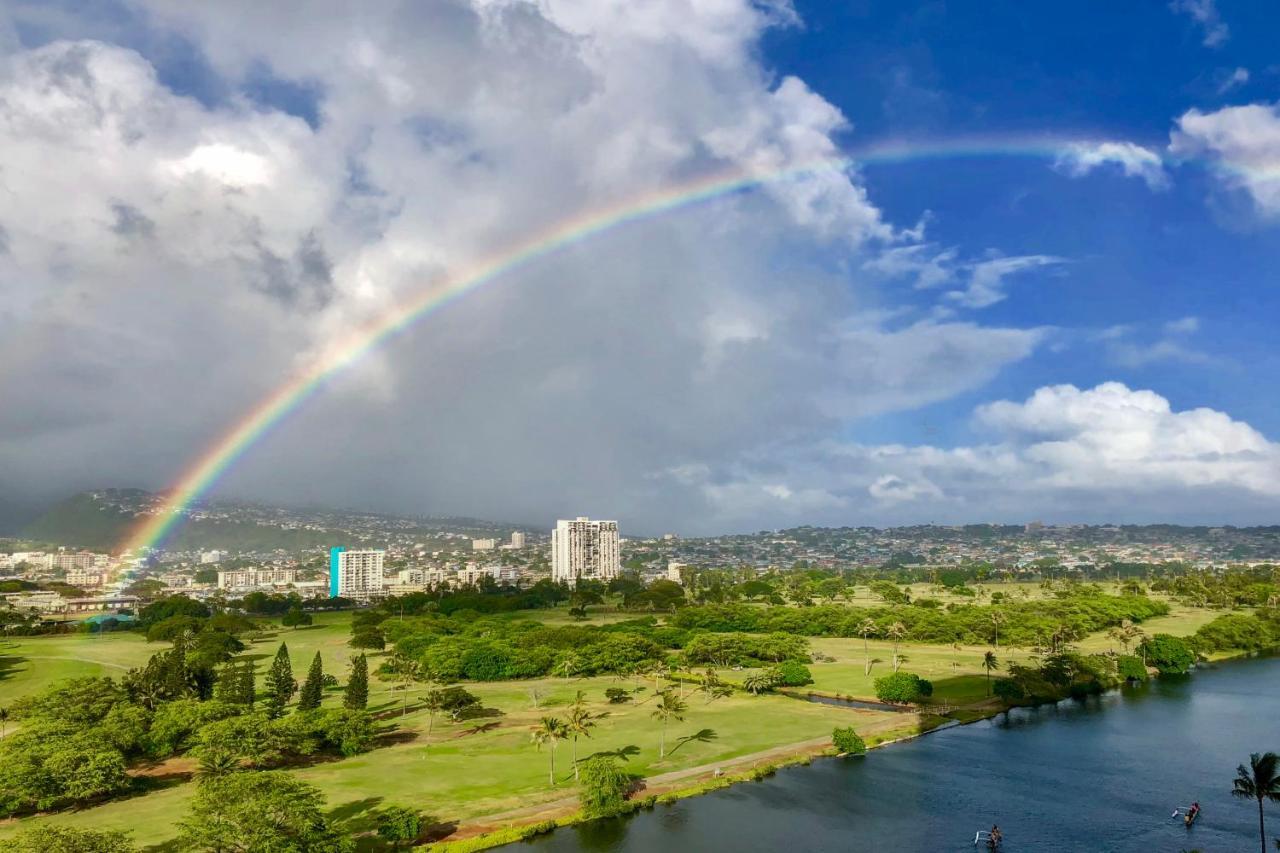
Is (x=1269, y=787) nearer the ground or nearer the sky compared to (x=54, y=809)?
nearer the sky

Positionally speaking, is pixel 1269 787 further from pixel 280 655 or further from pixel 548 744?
pixel 280 655

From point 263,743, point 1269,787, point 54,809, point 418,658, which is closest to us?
point 1269,787

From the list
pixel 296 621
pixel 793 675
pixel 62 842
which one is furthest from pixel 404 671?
pixel 296 621

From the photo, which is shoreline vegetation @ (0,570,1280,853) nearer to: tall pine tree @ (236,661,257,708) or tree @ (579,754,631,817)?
tree @ (579,754,631,817)

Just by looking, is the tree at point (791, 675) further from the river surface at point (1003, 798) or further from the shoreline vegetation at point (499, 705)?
the river surface at point (1003, 798)

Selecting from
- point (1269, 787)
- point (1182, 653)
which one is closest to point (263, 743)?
point (1269, 787)

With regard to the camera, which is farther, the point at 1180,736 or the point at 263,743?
the point at 1180,736

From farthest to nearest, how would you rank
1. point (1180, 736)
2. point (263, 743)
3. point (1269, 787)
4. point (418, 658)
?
point (418, 658) < point (1180, 736) < point (263, 743) < point (1269, 787)
